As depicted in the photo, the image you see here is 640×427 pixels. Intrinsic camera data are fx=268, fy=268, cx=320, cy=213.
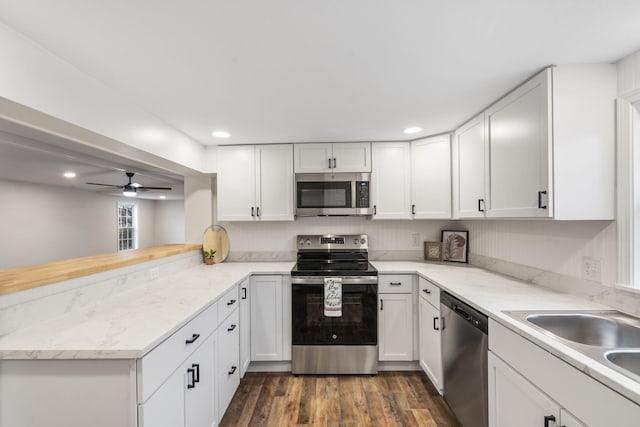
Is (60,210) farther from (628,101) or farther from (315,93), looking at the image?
(628,101)

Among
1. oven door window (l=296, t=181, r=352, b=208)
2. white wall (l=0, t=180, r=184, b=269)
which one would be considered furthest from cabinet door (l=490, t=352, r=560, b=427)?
white wall (l=0, t=180, r=184, b=269)

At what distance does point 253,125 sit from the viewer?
7.33ft

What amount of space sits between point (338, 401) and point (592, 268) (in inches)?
74.4

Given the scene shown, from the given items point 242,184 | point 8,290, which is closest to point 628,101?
point 242,184

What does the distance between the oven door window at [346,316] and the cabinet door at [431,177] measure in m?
0.98

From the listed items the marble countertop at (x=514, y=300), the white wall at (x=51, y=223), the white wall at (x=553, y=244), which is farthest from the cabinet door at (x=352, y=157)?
the white wall at (x=51, y=223)

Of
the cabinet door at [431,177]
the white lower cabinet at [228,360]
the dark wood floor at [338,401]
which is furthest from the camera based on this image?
the cabinet door at [431,177]

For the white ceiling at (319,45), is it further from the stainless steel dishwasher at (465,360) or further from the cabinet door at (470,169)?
the stainless steel dishwasher at (465,360)

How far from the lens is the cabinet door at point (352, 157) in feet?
9.02

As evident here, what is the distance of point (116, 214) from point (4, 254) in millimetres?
2820

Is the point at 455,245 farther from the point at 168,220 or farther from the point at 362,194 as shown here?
the point at 168,220

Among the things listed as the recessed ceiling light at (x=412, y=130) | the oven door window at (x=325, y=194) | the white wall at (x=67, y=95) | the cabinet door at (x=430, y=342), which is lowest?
the cabinet door at (x=430, y=342)

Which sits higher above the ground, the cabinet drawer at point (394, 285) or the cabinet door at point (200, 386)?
the cabinet drawer at point (394, 285)

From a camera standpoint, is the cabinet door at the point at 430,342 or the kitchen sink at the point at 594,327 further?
the cabinet door at the point at 430,342
